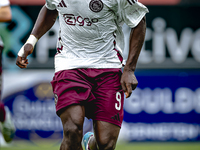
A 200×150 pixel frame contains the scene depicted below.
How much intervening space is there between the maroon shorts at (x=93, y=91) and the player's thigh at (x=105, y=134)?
0.05 meters

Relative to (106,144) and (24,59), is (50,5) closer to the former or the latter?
(24,59)

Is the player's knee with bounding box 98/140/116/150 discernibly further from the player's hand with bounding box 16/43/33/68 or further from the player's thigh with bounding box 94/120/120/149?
the player's hand with bounding box 16/43/33/68

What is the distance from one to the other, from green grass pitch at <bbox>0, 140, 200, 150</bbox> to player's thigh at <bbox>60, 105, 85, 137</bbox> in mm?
4231

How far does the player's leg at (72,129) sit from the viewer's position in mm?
3199

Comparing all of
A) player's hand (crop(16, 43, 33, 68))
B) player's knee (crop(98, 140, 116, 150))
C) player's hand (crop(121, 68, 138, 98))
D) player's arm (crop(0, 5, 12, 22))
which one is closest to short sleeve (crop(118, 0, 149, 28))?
player's hand (crop(121, 68, 138, 98))

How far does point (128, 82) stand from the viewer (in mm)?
3434

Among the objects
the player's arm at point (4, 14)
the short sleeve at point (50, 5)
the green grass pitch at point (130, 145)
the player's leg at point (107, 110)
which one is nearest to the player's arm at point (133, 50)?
the player's leg at point (107, 110)

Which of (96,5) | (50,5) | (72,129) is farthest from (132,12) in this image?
(72,129)

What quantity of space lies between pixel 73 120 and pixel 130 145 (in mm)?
4848

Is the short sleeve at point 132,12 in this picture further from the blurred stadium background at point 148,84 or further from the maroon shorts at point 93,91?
the blurred stadium background at point 148,84

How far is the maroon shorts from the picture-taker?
133 inches

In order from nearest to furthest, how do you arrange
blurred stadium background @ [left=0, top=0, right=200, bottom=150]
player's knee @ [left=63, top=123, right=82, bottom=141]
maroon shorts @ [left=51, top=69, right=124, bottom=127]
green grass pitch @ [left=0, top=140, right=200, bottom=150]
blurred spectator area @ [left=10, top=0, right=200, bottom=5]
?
1. player's knee @ [left=63, top=123, right=82, bottom=141]
2. maroon shorts @ [left=51, top=69, right=124, bottom=127]
3. green grass pitch @ [left=0, top=140, right=200, bottom=150]
4. blurred stadium background @ [left=0, top=0, right=200, bottom=150]
5. blurred spectator area @ [left=10, top=0, right=200, bottom=5]

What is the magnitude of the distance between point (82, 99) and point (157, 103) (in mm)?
4918

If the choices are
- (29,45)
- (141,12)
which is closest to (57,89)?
(29,45)
